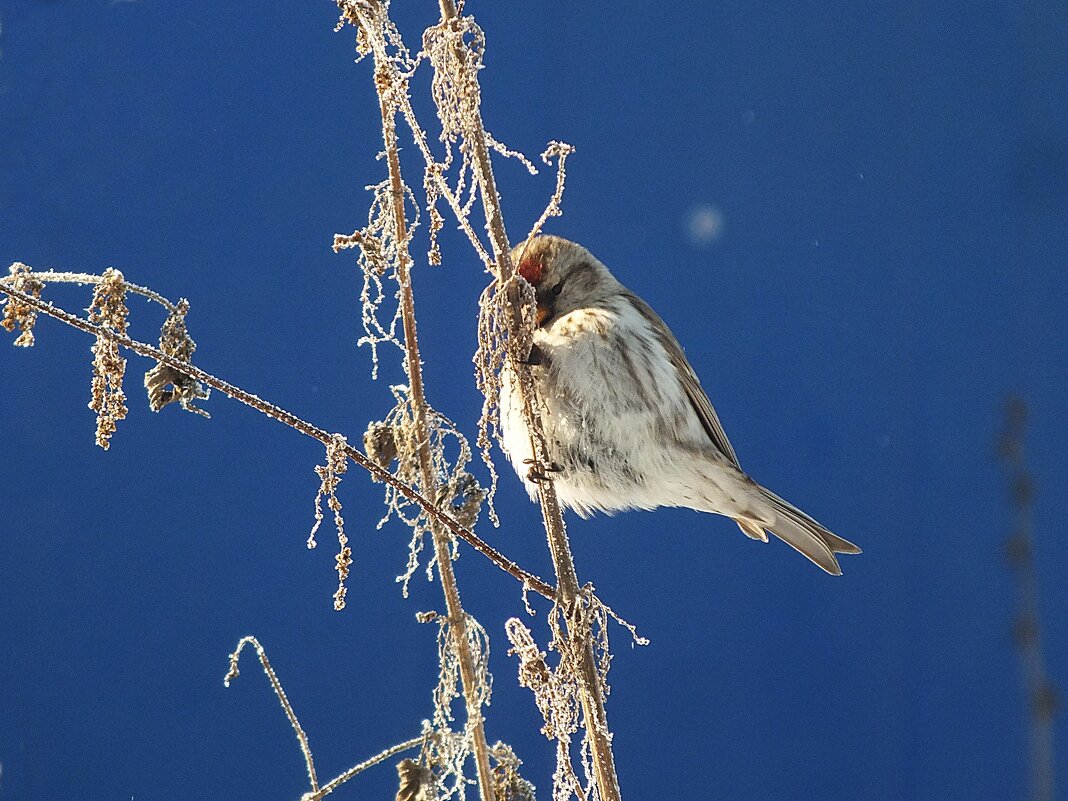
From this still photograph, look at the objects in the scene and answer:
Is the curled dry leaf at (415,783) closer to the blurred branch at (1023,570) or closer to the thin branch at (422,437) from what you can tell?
the thin branch at (422,437)

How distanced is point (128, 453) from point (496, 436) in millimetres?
2517

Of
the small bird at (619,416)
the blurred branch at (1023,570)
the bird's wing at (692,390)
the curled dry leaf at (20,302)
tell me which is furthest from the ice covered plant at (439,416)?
the blurred branch at (1023,570)

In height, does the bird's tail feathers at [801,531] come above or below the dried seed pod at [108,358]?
above

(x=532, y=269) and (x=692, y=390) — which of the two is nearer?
(x=532, y=269)

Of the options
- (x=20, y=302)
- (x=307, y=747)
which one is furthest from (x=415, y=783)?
(x=20, y=302)

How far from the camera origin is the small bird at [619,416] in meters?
1.95

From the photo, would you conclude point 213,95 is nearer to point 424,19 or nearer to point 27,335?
point 424,19

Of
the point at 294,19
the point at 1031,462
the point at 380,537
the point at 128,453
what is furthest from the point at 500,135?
the point at 1031,462

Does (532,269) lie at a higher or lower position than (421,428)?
higher

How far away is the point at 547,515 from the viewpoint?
4.55 ft

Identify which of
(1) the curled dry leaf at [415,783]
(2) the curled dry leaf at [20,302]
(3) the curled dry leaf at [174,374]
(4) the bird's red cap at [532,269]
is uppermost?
(4) the bird's red cap at [532,269]

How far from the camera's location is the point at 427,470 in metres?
1.43

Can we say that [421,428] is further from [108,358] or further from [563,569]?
[108,358]

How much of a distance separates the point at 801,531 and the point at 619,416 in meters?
0.45
